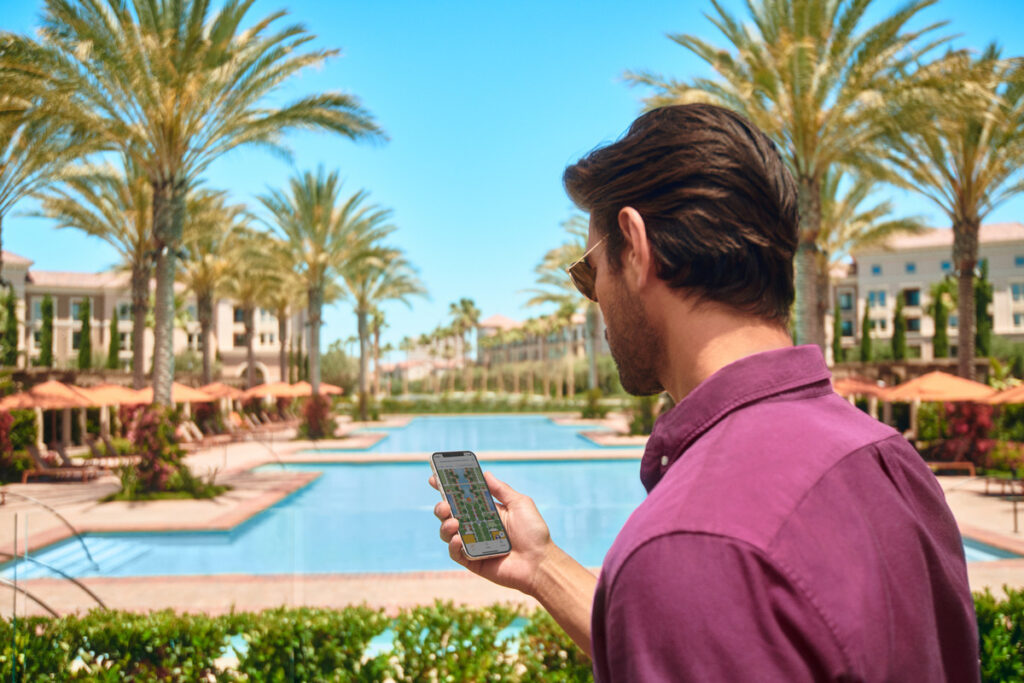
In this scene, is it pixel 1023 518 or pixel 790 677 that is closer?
pixel 790 677

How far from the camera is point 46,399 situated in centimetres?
1558

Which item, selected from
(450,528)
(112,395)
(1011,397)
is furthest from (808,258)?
(112,395)

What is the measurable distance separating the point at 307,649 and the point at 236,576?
4.10m

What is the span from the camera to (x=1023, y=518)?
984 cm

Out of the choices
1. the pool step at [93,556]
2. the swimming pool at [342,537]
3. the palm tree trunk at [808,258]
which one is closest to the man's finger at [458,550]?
the swimming pool at [342,537]

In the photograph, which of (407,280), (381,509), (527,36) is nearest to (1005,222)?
(407,280)

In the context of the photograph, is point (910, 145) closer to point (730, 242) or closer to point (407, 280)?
point (730, 242)

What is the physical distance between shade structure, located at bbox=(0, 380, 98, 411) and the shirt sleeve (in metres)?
16.8

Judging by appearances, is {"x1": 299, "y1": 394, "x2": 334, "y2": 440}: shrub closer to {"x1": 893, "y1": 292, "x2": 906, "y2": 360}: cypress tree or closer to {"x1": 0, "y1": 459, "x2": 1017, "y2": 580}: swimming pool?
{"x1": 0, "y1": 459, "x2": 1017, "y2": 580}: swimming pool

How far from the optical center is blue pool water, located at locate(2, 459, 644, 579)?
8438 mm

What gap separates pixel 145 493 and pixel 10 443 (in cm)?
451

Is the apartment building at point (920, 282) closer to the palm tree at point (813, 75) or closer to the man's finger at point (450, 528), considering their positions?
the palm tree at point (813, 75)

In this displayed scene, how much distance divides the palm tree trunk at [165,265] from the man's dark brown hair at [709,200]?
14.0m

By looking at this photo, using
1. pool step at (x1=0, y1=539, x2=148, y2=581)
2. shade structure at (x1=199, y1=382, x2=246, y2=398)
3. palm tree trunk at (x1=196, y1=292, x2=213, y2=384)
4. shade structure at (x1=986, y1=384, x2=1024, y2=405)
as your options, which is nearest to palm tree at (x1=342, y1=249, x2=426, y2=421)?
palm tree trunk at (x1=196, y1=292, x2=213, y2=384)
